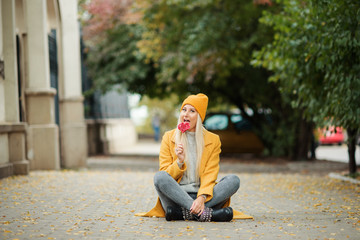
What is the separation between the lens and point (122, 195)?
30.1 ft

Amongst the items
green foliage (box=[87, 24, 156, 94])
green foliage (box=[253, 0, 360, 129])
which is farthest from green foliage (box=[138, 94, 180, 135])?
green foliage (box=[253, 0, 360, 129])

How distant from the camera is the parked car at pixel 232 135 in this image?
2206 centimetres

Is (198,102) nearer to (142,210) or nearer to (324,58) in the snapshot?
(142,210)

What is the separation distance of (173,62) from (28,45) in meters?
6.63

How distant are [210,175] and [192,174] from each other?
0.23 metres

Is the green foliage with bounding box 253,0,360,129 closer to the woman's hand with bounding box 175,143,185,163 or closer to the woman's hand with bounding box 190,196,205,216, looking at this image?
the woman's hand with bounding box 175,143,185,163

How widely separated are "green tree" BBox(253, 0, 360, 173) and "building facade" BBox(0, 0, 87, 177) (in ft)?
17.0

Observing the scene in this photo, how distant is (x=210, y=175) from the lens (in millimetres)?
6426

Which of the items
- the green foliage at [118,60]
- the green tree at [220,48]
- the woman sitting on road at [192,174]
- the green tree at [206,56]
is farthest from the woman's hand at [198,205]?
the green foliage at [118,60]

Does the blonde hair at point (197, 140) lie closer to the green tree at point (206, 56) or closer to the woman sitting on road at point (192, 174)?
the woman sitting on road at point (192, 174)

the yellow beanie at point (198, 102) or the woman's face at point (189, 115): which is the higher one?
the yellow beanie at point (198, 102)

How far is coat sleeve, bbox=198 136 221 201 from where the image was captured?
6.32 metres

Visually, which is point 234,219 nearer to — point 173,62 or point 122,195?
point 122,195

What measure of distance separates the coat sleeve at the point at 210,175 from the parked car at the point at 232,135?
15413 millimetres
